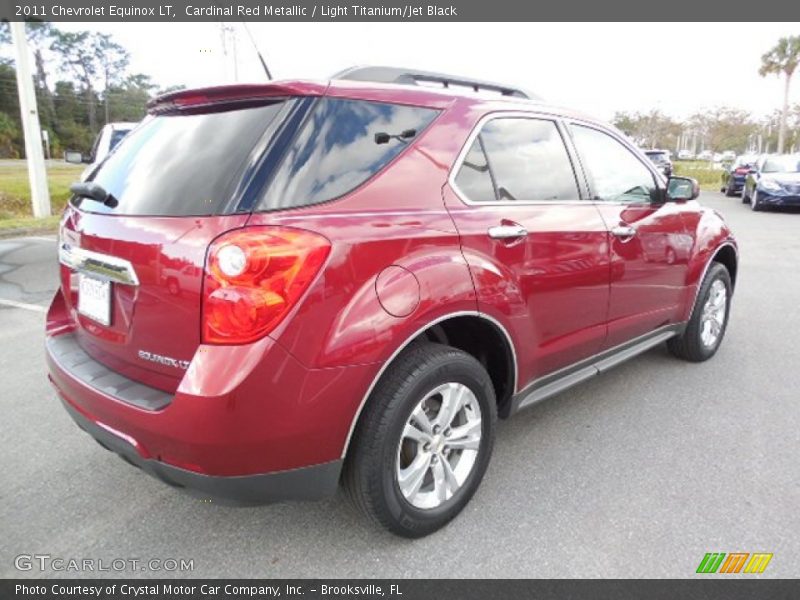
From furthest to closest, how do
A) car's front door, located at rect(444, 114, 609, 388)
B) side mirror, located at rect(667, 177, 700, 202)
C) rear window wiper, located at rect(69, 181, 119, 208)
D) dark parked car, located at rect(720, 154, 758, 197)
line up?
dark parked car, located at rect(720, 154, 758, 197) < side mirror, located at rect(667, 177, 700, 202) < car's front door, located at rect(444, 114, 609, 388) < rear window wiper, located at rect(69, 181, 119, 208)

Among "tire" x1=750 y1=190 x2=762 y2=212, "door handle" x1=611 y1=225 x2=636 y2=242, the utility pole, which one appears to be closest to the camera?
"door handle" x1=611 y1=225 x2=636 y2=242

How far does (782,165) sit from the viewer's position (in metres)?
16.8

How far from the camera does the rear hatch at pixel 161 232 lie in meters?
1.91

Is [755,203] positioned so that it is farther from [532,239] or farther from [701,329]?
[532,239]

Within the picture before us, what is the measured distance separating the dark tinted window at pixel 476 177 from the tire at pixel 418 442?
25.9 inches

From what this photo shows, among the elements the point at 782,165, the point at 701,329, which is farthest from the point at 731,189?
the point at 701,329

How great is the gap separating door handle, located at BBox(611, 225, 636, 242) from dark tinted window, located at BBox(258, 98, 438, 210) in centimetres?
136

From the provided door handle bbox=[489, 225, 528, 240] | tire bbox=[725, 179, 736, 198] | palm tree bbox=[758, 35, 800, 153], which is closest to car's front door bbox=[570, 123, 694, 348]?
door handle bbox=[489, 225, 528, 240]

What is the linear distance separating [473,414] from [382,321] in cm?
72

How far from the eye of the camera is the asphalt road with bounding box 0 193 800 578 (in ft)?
7.38

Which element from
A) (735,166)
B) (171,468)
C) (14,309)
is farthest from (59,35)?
(171,468)

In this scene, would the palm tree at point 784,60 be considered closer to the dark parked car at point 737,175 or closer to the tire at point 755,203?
the dark parked car at point 737,175

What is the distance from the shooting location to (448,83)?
9.29 feet

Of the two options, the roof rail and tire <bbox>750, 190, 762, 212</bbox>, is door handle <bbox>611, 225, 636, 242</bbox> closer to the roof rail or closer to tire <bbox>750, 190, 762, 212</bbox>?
the roof rail
